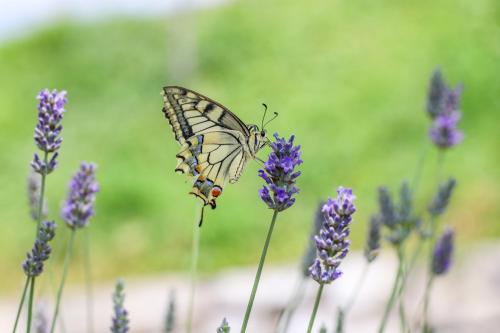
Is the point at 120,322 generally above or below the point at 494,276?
below

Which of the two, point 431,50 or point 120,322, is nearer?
point 120,322

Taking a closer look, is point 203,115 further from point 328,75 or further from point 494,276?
point 328,75

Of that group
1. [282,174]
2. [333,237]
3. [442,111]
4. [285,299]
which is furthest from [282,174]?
[285,299]

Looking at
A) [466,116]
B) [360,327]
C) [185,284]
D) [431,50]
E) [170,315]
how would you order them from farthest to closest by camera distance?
[431,50], [466,116], [185,284], [360,327], [170,315]

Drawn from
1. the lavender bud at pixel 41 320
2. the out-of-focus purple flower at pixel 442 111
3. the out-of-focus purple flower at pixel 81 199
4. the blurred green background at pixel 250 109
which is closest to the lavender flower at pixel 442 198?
the out-of-focus purple flower at pixel 442 111

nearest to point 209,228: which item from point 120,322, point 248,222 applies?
point 248,222

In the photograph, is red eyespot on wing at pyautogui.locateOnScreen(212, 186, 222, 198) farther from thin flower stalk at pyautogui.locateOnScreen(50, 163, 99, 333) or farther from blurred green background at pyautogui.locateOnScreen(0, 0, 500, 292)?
blurred green background at pyautogui.locateOnScreen(0, 0, 500, 292)

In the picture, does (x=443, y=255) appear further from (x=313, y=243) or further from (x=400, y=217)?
(x=313, y=243)
